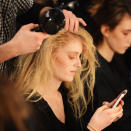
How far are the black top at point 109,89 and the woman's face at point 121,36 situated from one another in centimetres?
11

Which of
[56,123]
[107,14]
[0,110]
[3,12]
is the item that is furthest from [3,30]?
[107,14]

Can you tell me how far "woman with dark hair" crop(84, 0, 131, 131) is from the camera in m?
1.65

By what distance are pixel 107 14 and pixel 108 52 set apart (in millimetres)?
225

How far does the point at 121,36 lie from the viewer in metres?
1.67

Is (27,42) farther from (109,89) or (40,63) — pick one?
(109,89)

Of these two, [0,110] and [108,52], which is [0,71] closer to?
[0,110]

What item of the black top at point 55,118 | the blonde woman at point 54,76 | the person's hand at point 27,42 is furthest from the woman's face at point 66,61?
the person's hand at point 27,42

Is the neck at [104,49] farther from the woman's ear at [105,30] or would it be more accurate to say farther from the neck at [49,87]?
the neck at [49,87]

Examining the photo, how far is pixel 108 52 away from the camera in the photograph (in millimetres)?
1748

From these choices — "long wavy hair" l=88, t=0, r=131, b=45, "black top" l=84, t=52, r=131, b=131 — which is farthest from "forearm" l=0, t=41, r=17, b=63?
"long wavy hair" l=88, t=0, r=131, b=45

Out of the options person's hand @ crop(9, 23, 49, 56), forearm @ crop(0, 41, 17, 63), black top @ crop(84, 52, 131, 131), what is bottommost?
black top @ crop(84, 52, 131, 131)

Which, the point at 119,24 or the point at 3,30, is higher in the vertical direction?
the point at 3,30

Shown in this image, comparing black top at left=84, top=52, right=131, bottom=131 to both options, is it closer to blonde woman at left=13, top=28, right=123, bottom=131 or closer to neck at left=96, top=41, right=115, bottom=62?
neck at left=96, top=41, right=115, bottom=62

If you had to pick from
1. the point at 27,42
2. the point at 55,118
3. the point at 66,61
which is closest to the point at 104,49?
the point at 66,61
